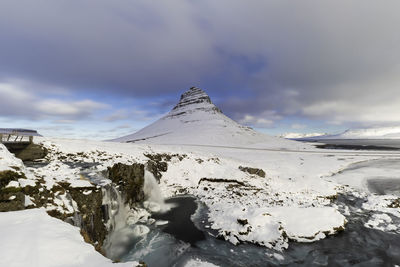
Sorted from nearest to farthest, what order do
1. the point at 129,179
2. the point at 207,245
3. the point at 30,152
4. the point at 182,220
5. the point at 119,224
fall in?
Result: the point at 207,245 < the point at 119,224 < the point at 182,220 < the point at 129,179 < the point at 30,152

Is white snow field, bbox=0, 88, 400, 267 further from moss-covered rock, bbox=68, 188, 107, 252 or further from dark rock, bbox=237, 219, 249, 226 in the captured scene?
moss-covered rock, bbox=68, 188, 107, 252

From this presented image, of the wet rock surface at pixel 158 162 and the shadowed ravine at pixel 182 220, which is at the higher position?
the wet rock surface at pixel 158 162

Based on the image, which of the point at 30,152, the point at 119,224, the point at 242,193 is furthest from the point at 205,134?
the point at 119,224

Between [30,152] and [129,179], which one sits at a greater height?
[30,152]

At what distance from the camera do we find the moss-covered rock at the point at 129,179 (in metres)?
17.0

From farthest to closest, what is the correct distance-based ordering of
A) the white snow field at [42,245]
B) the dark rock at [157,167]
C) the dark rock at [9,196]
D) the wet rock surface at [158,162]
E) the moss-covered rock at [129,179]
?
the wet rock surface at [158,162] < the dark rock at [157,167] < the moss-covered rock at [129,179] < the dark rock at [9,196] < the white snow field at [42,245]

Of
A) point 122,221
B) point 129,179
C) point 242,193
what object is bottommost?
point 122,221

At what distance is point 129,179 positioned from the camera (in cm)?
1855

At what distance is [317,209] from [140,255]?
46.0ft

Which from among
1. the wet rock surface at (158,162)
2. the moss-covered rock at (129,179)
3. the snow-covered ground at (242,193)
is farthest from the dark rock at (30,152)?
the wet rock surface at (158,162)

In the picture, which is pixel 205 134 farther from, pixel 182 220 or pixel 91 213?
pixel 91 213

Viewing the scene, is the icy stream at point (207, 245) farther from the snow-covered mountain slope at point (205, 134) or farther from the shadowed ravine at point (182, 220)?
the snow-covered mountain slope at point (205, 134)

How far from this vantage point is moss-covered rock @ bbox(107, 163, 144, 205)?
55.9 ft

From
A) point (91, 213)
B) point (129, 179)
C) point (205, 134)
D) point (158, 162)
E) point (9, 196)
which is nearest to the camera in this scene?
point (9, 196)
